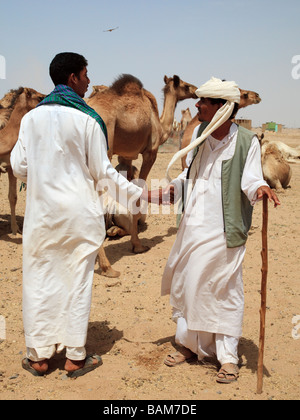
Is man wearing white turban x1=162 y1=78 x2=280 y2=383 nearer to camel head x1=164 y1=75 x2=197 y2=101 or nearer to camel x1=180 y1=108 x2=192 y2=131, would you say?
camel head x1=164 y1=75 x2=197 y2=101

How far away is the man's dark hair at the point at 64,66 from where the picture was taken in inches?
137

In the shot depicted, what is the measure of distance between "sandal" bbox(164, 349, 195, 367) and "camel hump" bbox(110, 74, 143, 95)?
162 inches

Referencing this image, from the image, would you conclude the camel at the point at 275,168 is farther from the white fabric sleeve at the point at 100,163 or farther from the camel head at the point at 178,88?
the white fabric sleeve at the point at 100,163

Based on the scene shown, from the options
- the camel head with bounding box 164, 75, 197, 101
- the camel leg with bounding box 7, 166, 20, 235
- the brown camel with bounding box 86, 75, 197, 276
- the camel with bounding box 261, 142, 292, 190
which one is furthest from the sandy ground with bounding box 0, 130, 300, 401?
the camel with bounding box 261, 142, 292, 190

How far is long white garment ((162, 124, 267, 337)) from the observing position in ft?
11.7

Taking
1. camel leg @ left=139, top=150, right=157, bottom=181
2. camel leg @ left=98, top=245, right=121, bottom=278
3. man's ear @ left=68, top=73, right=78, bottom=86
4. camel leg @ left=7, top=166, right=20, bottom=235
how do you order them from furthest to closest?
camel leg @ left=7, top=166, right=20, bottom=235
camel leg @ left=139, top=150, right=157, bottom=181
camel leg @ left=98, top=245, right=121, bottom=278
man's ear @ left=68, top=73, right=78, bottom=86

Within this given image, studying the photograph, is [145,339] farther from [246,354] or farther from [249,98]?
[249,98]

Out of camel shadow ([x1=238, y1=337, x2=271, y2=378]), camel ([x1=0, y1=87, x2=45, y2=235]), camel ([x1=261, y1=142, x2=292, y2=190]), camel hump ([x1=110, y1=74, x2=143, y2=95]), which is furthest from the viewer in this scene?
camel ([x1=261, y1=142, x2=292, y2=190])

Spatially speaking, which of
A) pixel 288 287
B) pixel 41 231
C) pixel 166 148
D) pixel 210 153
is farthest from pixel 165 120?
pixel 166 148

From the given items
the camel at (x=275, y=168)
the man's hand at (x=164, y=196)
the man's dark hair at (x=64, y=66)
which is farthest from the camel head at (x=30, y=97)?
the camel at (x=275, y=168)

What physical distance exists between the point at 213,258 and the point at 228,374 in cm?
90

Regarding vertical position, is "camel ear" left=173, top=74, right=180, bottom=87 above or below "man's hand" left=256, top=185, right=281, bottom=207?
above

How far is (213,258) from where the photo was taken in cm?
355

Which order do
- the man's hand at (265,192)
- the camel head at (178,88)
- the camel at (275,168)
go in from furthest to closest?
the camel at (275,168)
the camel head at (178,88)
the man's hand at (265,192)
